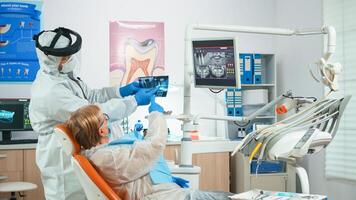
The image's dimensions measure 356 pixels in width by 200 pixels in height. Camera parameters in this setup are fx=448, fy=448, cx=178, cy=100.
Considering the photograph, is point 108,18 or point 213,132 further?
point 213,132

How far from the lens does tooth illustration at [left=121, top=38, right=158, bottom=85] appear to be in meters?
4.56

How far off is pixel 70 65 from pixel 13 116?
64.4 inches

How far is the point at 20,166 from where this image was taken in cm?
374

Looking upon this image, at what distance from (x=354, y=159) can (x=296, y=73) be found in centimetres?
118

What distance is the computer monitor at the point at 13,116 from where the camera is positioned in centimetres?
394

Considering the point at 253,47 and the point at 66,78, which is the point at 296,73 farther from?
the point at 66,78

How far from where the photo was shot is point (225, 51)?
2393 millimetres

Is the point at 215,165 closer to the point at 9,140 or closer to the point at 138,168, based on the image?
the point at 9,140

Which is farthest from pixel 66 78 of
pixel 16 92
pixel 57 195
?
pixel 16 92

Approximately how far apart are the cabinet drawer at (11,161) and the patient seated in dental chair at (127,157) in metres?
1.79

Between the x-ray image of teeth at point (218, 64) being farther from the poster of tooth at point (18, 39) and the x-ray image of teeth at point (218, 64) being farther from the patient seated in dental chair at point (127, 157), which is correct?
the poster of tooth at point (18, 39)

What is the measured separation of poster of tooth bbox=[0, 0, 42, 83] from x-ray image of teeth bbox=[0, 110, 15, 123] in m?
0.44

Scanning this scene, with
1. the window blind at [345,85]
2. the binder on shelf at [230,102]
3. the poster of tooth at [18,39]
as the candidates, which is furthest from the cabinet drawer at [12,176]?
the window blind at [345,85]

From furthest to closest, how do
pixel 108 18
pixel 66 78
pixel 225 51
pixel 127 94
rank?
pixel 108 18 < pixel 127 94 < pixel 66 78 < pixel 225 51
